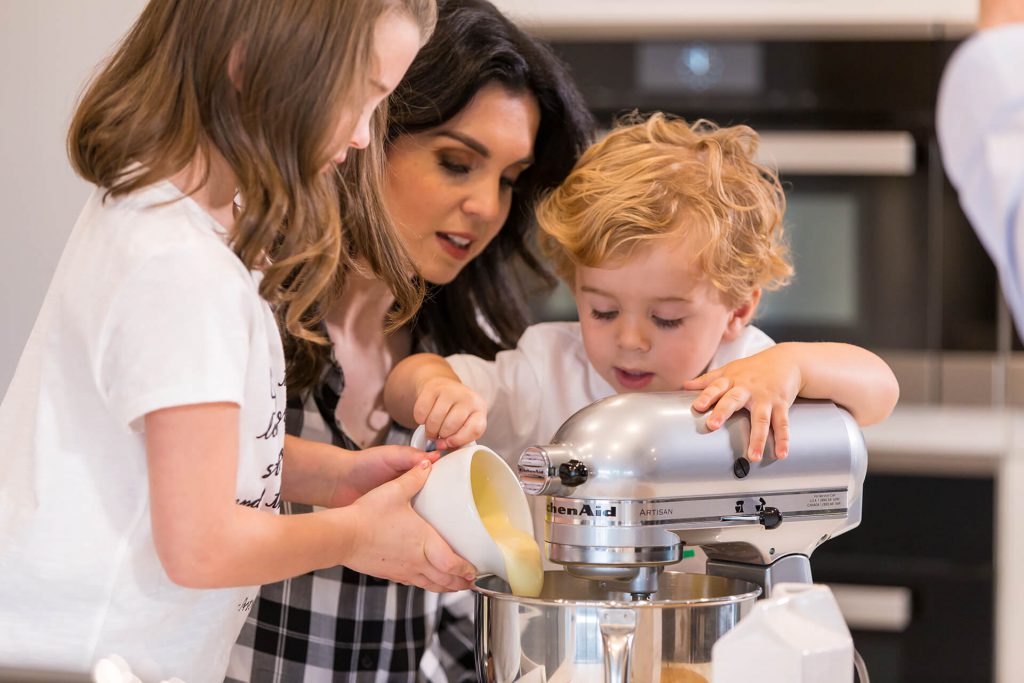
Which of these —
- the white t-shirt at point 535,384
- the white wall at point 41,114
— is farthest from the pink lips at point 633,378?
the white wall at point 41,114

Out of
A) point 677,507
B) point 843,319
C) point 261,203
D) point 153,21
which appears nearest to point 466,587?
point 677,507

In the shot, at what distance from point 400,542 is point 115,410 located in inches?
9.2

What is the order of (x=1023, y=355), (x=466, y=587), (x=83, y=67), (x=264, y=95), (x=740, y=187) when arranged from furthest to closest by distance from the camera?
(x=1023, y=355) → (x=83, y=67) → (x=740, y=187) → (x=466, y=587) → (x=264, y=95)

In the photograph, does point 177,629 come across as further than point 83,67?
No

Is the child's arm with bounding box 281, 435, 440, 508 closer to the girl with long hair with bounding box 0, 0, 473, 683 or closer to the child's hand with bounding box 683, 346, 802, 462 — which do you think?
the girl with long hair with bounding box 0, 0, 473, 683

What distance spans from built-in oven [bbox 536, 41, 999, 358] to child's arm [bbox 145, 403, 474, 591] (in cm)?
136

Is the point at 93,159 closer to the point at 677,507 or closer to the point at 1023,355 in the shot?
the point at 677,507

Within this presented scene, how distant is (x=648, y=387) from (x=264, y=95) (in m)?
0.55

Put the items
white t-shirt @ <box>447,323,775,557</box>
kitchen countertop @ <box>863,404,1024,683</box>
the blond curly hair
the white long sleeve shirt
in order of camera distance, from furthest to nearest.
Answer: kitchen countertop @ <box>863,404,1024,683</box>, white t-shirt @ <box>447,323,775,557</box>, the blond curly hair, the white long sleeve shirt

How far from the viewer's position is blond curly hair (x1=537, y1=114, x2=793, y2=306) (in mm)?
1158

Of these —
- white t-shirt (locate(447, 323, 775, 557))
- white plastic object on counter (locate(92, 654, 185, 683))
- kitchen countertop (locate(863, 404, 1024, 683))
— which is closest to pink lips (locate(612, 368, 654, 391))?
white t-shirt (locate(447, 323, 775, 557))

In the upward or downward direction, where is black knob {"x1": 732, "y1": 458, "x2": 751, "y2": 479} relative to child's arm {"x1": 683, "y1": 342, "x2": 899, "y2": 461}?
downward

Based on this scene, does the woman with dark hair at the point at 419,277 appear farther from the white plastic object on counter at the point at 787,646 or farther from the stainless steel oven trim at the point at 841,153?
the stainless steel oven trim at the point at 841,153

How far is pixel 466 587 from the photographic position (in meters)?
0.94
